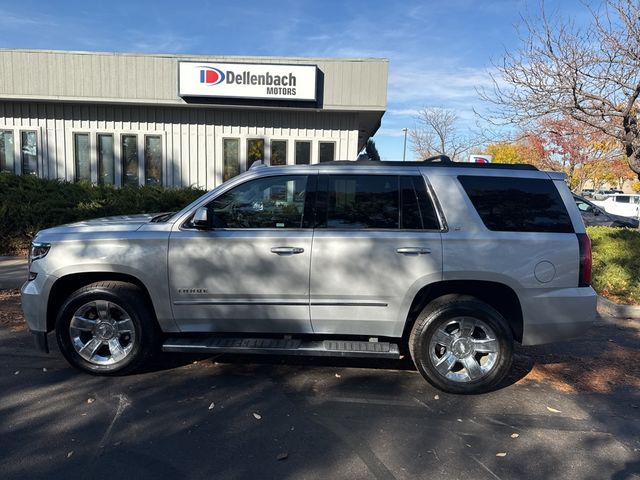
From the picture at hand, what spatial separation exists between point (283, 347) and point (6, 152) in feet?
43.3

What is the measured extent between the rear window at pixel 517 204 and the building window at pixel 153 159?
11.2 metres

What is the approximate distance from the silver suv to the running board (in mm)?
16

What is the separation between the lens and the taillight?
4008mm

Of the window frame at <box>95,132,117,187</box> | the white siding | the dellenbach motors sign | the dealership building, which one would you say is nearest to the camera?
the dellenbach motors sign

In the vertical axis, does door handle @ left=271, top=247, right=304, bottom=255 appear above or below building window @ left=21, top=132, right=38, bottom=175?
below

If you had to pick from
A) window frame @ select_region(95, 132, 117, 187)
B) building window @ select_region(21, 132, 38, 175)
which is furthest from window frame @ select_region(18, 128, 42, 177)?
window frame @ select_region(95, 132, 117, 187)

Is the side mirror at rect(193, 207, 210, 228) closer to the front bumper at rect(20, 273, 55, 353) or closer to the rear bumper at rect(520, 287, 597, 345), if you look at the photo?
the front bumper at rect(20, 273, 55, 353)

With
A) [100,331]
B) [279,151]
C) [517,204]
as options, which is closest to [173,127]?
[279,151]

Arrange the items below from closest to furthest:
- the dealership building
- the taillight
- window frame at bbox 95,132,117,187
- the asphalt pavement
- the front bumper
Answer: the asphalt pavement, the taillight, the front bumper, the dealership building, window frame at bbox 95,132,117,187

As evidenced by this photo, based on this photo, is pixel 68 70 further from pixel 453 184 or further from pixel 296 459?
pixel 296 459

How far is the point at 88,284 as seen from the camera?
433 cm

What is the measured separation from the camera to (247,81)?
12203 mm

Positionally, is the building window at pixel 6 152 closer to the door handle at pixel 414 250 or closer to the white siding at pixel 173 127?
the white siding at pixel 173 127

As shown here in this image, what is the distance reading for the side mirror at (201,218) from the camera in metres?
4.05
